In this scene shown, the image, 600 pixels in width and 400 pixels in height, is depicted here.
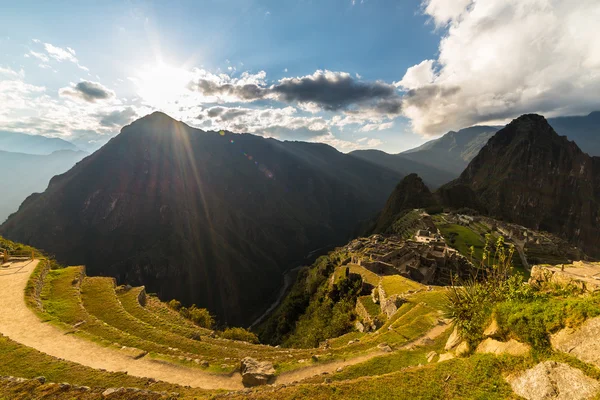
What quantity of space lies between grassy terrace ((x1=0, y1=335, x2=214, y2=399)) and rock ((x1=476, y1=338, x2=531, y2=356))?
38.8ft

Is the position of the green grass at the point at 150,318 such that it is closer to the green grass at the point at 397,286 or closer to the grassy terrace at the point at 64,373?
the grassy terrace at the point at 64,373

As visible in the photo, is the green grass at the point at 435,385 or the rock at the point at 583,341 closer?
the rock at the point at 583,341

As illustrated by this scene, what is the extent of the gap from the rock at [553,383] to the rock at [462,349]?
2.55 meters

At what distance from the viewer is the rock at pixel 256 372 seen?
14602mm

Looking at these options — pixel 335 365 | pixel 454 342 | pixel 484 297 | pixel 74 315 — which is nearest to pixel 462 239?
pixel 454 342

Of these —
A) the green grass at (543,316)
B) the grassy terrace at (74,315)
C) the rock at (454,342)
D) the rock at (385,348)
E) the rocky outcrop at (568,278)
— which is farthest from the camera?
the grassy terrace at (74,315)

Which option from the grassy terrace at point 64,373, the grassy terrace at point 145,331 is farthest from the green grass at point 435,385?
the grassy terrace at point 145,331

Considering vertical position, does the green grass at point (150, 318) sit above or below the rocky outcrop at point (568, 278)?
below

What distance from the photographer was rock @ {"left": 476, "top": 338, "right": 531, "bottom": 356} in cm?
895

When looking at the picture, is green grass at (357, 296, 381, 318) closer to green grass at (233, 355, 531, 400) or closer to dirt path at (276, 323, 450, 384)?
dirt path at (276, 323, 450, 384)

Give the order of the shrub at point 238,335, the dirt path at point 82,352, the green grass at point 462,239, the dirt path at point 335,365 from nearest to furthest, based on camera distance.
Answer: the dirt path at point 335,365, the dirt path at point 82,352, the shrub at point 238,335, the green grass at point 462,239

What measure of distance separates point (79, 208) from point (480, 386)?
23606cm

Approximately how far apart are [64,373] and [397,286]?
29.5 metres

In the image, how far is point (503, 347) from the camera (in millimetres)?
9516
